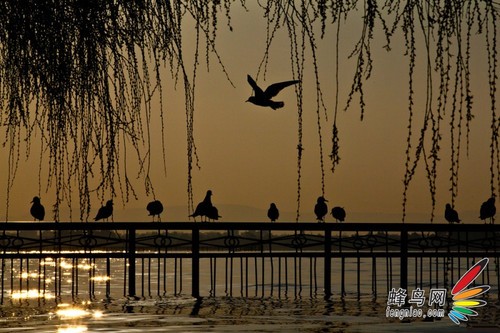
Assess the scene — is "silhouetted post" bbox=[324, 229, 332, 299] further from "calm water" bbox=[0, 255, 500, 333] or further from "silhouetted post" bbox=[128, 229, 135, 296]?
"silhouetted post" bbox=[128, 229, 135, 296]

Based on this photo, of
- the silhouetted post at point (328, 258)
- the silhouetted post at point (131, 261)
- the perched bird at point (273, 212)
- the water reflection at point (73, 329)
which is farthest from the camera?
the perched bird at point (273, 212)

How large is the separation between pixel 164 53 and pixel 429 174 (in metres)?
1.16

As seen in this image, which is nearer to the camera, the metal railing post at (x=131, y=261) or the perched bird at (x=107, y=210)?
the perched bird at (x=107, y=210)

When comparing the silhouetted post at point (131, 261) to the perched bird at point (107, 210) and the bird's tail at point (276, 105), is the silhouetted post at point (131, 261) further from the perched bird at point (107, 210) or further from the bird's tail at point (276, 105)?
the bird's tail at point (276, 105)

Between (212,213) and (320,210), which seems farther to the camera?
(320,210)

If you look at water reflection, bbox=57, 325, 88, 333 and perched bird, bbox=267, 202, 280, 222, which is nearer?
→ water reflection, bbox=57, 325, 88, 333

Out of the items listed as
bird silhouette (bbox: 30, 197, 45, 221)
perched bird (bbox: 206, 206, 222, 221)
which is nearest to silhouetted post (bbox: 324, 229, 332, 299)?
perched bird (bbox: 206, 206, 222, 221)

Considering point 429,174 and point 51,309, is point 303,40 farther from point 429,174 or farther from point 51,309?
point 51,309

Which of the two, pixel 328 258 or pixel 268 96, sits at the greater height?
pixel 268 96

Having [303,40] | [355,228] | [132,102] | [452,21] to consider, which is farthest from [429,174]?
[355,228]

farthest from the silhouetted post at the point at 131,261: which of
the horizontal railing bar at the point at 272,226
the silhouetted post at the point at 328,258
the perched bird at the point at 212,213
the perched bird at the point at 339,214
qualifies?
the perched bird at the point at 339,214

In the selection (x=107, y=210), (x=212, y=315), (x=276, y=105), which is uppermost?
(x=276, y=105)

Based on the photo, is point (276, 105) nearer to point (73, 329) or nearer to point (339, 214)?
point (73, 329)

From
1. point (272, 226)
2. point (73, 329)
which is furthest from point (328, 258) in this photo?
point (73, 329)
